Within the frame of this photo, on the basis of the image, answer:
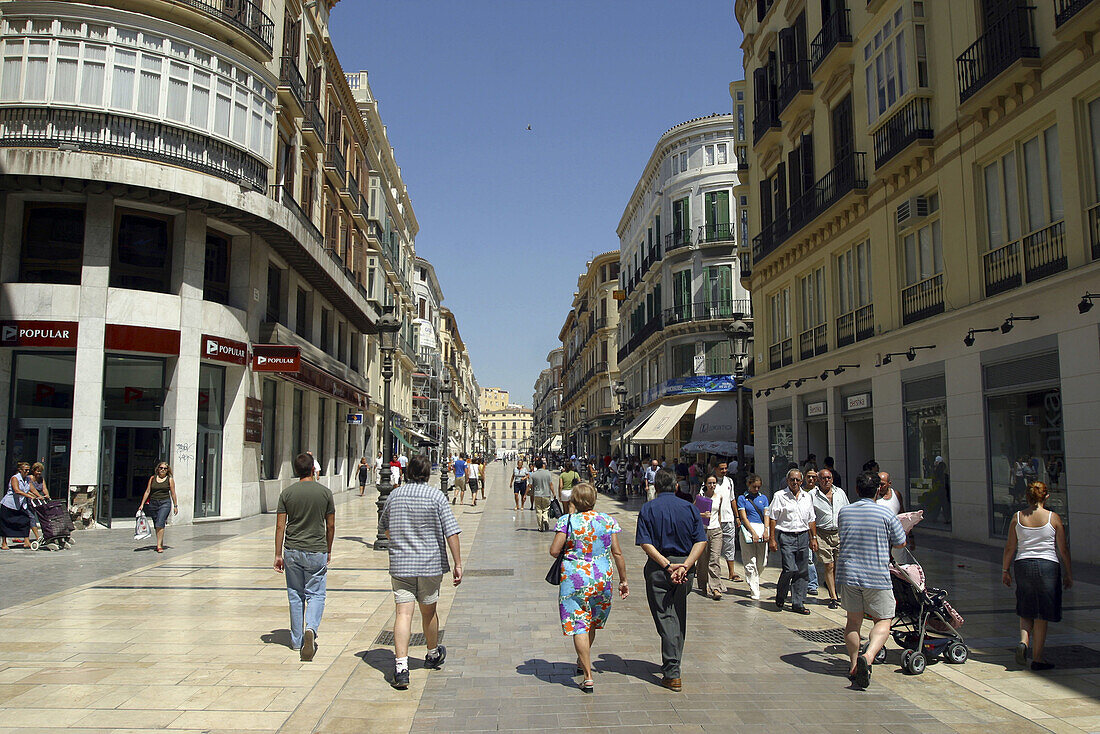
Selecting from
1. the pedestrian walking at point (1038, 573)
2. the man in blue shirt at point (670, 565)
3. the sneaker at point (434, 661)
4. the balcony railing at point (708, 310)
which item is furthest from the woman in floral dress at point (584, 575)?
the balcony railing at point (708, 310)

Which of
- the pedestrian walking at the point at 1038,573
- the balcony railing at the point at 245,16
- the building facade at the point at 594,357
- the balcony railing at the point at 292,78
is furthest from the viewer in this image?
the building facade at the point at 594,357

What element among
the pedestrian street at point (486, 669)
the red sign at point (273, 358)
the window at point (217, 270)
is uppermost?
the window at point (217, 270)

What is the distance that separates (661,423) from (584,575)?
99.9 feet

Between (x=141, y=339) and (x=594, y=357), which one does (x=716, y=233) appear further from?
(x=594, y=357)

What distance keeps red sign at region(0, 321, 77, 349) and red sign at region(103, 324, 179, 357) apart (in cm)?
82

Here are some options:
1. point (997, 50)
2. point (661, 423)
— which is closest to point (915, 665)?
point (997, 50)

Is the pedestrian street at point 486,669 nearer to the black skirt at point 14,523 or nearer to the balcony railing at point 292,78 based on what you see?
the black skirt at point 14,523

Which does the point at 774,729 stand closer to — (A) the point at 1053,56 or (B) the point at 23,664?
(B) the point at 23,664

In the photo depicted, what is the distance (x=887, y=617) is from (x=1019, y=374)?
29.4 ft

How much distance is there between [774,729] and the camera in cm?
506

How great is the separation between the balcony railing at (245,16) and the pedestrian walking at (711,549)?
16.6m

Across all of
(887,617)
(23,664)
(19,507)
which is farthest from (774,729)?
(19,507)

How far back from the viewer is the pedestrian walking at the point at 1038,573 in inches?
254

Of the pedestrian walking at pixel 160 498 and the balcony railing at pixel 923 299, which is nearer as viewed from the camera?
the pedestrian walking at pixel 160 498
